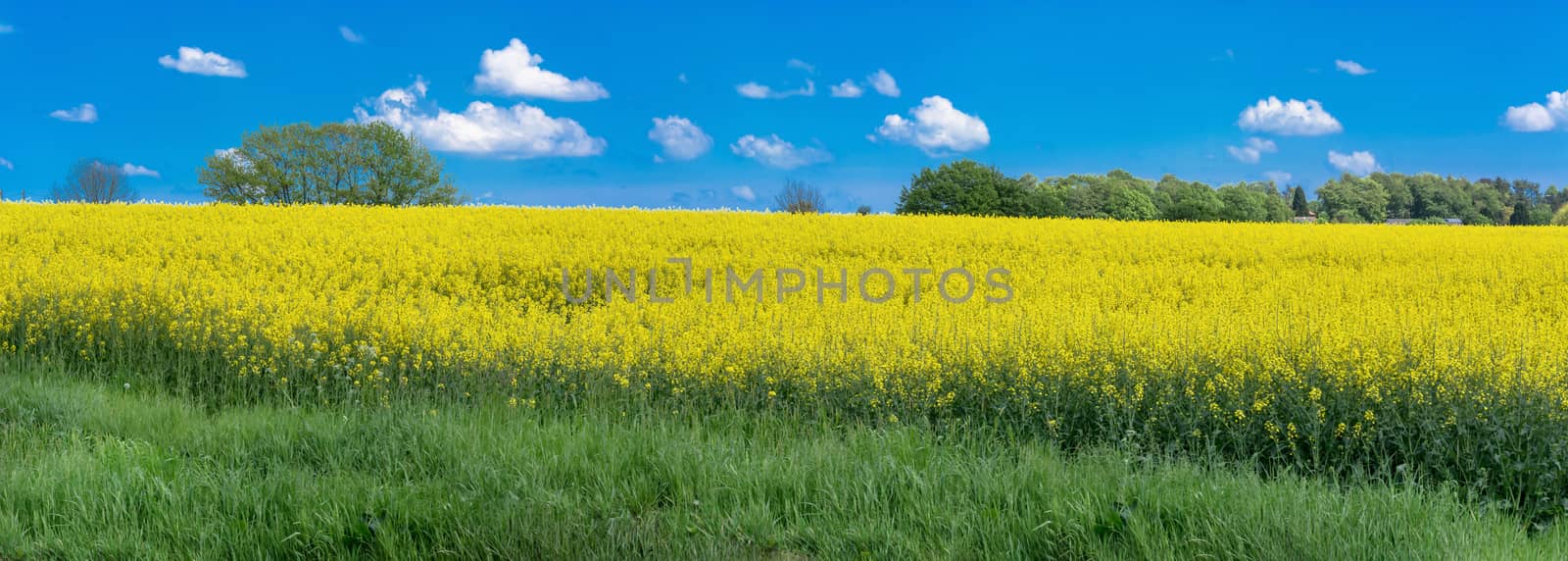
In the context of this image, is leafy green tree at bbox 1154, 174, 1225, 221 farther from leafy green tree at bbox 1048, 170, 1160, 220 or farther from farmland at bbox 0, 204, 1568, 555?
farmland at bbox 0, 204, 1568, 555

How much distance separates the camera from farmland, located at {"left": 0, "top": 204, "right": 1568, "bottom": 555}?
5.53 m

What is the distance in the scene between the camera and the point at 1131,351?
6543 millimetres

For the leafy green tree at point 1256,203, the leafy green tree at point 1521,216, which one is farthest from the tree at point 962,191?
the leafy green tree at point 1521,216

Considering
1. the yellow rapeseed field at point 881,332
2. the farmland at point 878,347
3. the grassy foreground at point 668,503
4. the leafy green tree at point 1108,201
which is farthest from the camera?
the leafy green tree at point 1108,201

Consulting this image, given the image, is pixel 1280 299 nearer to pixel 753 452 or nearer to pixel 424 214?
pixel 753 452

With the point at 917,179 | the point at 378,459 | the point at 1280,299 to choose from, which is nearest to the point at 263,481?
the point at 378,459

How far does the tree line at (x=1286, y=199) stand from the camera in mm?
56978

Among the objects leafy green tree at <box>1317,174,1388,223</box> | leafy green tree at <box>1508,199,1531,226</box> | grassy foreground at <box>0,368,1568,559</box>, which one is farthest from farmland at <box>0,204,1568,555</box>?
leafy green tree at <box>1317,174,1388,223</box>

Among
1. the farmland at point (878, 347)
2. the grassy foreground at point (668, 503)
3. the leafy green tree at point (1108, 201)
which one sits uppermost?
the leafy green tree at point (1108, 201)

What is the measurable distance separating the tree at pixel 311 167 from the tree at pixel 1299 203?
7736 centimetres

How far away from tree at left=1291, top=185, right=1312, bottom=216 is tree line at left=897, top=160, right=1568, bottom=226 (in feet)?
0.29

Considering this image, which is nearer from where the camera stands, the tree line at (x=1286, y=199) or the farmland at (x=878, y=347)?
the farmland at (x=878, y=347)

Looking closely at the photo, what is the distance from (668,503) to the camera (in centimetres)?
438

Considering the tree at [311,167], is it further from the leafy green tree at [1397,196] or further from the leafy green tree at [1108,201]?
the leafy green tree at [1397,196]
